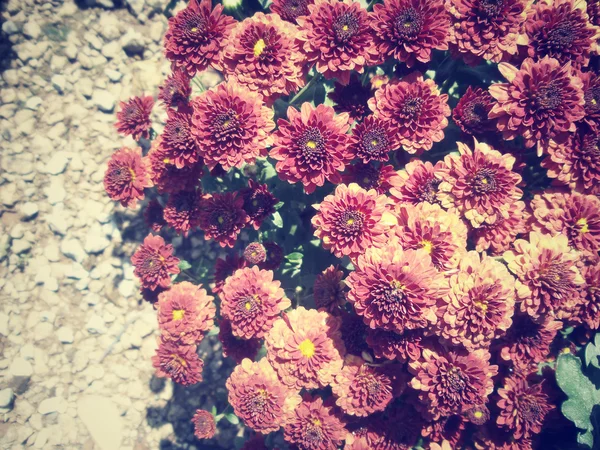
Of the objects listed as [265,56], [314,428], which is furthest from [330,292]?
[265,56]

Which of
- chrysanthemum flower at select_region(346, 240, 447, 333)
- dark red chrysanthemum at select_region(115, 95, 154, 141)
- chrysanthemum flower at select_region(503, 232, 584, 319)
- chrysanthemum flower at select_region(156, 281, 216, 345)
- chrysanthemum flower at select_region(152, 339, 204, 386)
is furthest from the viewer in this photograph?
dark red chrysanthemum at select_region(115, 95, 154, 141)

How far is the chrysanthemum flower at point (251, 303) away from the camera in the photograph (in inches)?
116

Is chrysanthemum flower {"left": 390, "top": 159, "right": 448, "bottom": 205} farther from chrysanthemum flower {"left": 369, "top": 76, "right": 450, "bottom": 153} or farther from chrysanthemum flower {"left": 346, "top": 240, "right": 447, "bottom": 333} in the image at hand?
chrysanthemum flower {"left": 346, "top": 240, "right": 447, "bottom": 333}

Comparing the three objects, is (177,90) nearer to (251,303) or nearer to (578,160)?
(251,303)

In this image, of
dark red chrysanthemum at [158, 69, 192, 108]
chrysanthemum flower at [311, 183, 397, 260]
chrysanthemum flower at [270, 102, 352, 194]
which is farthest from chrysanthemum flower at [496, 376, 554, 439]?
dark red chrysanthemum at [158, 69, 192, 108]

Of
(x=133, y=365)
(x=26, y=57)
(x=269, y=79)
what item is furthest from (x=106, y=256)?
(x=269, y=79)

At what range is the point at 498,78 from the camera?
3395 mm

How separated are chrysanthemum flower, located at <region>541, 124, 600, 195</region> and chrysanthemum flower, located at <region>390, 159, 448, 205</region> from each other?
0.88m

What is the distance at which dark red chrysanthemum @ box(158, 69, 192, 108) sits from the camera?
3395 mm

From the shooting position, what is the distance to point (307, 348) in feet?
9.55

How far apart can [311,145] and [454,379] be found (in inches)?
78.8

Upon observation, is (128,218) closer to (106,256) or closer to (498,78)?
(106,256)

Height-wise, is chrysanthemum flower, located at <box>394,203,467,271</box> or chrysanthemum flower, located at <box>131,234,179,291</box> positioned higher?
chrysanthemum flower, located at <box>394,203,467,271</box>

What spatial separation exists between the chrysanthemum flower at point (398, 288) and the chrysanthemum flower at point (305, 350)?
50 centimetres
